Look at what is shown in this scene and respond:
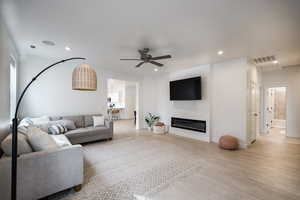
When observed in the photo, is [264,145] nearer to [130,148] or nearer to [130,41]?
[130,148]

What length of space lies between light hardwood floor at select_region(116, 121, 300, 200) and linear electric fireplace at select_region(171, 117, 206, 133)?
1090 mm

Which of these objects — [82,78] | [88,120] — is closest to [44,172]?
[82,78]

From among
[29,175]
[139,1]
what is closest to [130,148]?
[29,175]

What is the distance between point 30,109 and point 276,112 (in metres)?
11.0

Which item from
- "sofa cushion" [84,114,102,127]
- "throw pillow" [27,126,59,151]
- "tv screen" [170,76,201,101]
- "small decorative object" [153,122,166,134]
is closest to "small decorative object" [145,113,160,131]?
"small decorative object" [153,122,166,134]

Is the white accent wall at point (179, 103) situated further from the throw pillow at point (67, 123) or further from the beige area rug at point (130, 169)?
the throw pillow at point (67, 123)

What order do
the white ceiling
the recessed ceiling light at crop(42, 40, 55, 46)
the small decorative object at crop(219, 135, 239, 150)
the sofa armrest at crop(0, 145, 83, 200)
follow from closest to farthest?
the sofa armrest at crop(0, 145, 83, 200) < the white ceiling < the recessed ceiling light at crop(42, 40, 55, 46) < the small decorative object at crop(219, 135, 239, 150)

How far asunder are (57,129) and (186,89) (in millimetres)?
4243

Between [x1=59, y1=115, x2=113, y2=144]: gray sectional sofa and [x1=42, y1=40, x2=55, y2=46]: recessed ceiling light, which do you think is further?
[x1=59, y1=115, x2=113, y2=144]: gray sectional sofa

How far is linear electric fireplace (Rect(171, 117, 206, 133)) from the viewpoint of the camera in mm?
4696

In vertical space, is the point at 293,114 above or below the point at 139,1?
below

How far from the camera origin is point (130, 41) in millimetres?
2939

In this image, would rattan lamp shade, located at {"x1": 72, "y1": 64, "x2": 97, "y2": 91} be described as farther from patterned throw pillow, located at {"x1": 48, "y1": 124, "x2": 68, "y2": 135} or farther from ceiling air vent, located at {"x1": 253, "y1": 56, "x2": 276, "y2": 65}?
ceiling air vent, located at {"x1": 253, "y1": 56, "x2": 276, "y2": 65}

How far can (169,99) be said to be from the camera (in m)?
5.91
